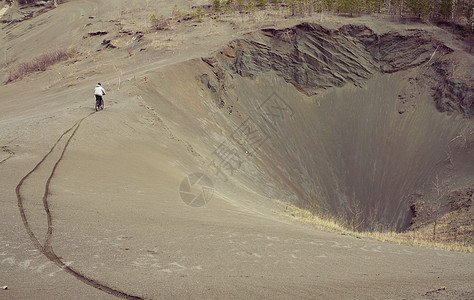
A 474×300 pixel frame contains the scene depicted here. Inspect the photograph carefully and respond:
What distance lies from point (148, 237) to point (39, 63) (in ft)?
112

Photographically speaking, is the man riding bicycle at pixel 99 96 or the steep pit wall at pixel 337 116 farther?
the steep pit wall at pixel 337 116

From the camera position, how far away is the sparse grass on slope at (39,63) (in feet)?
112

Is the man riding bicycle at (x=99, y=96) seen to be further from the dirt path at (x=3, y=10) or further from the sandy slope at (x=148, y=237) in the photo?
the dirt path at (x=3, y=10)

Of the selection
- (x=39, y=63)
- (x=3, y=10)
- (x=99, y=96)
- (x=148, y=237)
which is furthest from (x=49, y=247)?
(x=3, y=10)

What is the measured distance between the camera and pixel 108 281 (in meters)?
4.93

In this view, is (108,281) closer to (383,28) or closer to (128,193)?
(128,193)

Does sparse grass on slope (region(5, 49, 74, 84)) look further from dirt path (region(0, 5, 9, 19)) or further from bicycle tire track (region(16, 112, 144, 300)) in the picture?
bicycle tire track (region(16, 112, 144, 300))

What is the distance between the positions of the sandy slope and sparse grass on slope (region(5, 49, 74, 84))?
66.8ft

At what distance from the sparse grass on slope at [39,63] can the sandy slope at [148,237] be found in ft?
66.8

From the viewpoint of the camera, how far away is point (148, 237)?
22.3 feet

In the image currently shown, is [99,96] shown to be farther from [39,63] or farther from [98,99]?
[39,63]

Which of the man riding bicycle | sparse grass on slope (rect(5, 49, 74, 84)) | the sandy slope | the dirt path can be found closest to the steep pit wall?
the man riding bicycle

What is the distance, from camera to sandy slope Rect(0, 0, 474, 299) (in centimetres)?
509

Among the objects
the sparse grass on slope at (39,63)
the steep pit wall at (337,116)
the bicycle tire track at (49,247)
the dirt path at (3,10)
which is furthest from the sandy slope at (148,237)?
the dirt path at (3,10)
